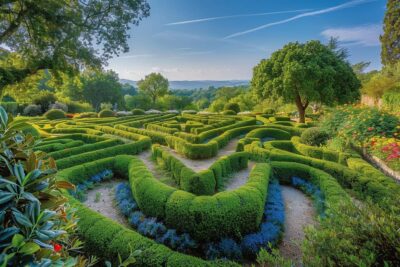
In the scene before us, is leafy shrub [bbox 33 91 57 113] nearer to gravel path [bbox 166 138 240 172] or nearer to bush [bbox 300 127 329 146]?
gravel path [bbox 166 138 240 172]

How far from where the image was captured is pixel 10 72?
10.2 meters

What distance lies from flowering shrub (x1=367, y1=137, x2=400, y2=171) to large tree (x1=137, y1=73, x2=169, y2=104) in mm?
47709

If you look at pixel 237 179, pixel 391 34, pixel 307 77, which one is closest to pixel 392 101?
pixel 307 77

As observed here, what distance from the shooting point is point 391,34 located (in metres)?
29.1

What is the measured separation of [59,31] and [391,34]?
4028 cm

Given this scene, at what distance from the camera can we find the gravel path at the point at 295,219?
428 centimetres

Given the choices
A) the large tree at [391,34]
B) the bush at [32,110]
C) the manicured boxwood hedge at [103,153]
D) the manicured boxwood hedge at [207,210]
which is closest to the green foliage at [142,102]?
the bush at [32,110]

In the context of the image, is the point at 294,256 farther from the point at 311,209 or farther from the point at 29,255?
the point at 29,255

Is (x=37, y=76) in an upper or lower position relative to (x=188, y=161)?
upper

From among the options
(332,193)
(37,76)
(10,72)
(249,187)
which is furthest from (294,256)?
(37,76)

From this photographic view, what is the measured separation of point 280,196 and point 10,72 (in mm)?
13540

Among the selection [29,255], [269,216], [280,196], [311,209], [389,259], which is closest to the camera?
[29,255]

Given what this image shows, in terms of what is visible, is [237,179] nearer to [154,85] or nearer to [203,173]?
[203,173]

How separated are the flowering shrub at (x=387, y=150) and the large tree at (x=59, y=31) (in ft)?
42.5
